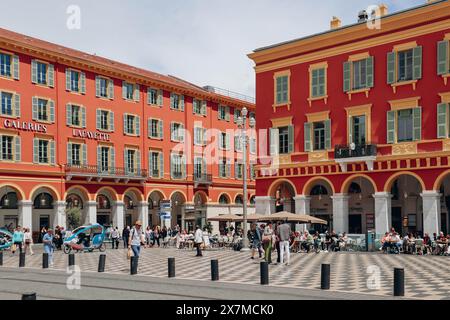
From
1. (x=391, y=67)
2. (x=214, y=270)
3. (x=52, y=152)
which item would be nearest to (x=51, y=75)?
(x=52, y=152)

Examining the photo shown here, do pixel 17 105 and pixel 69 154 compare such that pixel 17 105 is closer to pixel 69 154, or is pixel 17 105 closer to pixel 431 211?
pixel 69 154

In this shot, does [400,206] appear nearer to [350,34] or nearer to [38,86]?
[350,34]

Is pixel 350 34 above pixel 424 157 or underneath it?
above

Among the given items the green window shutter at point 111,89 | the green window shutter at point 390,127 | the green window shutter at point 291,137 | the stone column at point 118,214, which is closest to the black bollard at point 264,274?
the green window shutter at point 390,127

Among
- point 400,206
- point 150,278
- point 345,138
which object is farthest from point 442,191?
point 150,278

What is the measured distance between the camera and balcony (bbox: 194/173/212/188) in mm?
58531

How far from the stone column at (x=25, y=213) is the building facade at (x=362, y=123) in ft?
52.2

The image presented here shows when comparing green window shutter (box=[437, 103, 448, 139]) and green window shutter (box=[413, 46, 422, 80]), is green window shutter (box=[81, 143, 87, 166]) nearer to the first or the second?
green window shutter (box=[413, 46, 422, 80])

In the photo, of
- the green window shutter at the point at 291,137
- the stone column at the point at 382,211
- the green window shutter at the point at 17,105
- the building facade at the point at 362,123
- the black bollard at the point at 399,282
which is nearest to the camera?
the black bollard at the point at 399,282

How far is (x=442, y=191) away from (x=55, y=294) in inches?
1098

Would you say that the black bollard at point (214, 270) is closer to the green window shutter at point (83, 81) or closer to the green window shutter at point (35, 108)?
the green window shutter at point (35, 108)

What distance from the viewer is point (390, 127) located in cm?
3550

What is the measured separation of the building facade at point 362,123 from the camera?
34.0 meters

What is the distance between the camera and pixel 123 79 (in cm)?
5244
